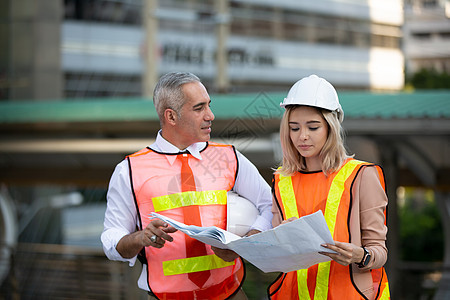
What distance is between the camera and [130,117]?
9195mm

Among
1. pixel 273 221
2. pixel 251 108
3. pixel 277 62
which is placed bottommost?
pixel 273 221

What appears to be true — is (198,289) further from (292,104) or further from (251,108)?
(251,108)

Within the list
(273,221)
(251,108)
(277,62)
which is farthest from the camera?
(277,62)

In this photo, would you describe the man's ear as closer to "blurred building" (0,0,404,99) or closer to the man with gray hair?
the man with gray hair

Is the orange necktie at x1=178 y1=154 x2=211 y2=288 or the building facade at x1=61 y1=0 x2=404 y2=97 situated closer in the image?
the orange necktie at x1=178 y1=154 x2=211 y2=288

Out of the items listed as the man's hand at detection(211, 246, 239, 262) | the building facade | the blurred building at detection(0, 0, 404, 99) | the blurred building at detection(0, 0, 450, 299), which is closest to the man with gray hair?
the man's hand at detection(211, 246, 239, 262)

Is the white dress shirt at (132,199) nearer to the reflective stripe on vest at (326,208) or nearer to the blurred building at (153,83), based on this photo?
the reflective stripe on vest at (326,208)

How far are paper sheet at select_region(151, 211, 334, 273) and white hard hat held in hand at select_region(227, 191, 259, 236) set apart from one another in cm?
20

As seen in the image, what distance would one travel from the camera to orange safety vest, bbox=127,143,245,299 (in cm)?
277

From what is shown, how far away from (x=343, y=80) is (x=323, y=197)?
3917 centimetres

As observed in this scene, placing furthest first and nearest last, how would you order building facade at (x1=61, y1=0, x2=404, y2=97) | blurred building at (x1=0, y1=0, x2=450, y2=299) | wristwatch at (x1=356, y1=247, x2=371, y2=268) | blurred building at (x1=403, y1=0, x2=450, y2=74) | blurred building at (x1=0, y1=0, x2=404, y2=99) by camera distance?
building facade at (x1=61, y1=0, x2=404, y2=97), blurred building at (x1=0, y1=0, x2=404, y2=99), blurred building at (x1=403, y1=0, x2=450, y2=74), blurred building at (x1=0, y1=0, x2=450, y2=299), wristwatch at (x1=356, y1=247, x2=371, y2=268)

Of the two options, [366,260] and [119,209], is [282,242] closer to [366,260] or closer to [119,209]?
[366,260]

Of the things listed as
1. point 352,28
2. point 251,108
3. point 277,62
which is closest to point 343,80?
point 352,28

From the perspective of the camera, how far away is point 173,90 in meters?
2.77
